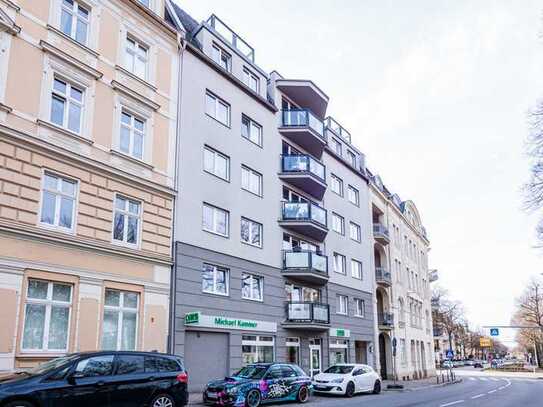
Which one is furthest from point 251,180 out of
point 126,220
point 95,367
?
point 95,367

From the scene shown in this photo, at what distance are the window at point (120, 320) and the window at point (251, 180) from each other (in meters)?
8.83

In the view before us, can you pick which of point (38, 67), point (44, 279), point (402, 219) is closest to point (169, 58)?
point (38, 67)

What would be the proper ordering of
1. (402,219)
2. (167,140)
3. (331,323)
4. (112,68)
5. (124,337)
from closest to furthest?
1. (124,337)
2. (112,68)
3. (167,140)
4. (331,323)
5. (402,219)

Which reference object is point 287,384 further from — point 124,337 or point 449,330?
point 449,330

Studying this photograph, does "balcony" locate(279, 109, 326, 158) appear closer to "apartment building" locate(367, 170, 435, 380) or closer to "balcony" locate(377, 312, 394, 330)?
"apartment building" locate(367, 170, 435, 380)

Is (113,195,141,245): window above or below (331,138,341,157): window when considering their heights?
below

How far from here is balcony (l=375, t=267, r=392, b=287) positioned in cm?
3900

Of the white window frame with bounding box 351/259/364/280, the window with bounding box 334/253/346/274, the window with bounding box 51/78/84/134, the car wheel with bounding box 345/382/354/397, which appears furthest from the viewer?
the white window frame with bounding box 351/259/364/280

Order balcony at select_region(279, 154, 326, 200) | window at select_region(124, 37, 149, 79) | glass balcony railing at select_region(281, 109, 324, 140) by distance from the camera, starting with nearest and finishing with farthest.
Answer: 1. window at select_region(124, 37, 149, 79)
2. balcony at select_region(279, 154, 326, 200)
3. glass balcony railing at select_region(281, 109, 324, 140)

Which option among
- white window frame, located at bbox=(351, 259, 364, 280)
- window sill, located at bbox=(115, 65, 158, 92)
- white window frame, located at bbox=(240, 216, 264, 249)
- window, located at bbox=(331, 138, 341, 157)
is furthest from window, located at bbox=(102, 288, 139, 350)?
window, located at bbox=(331, 138, 341, 157)

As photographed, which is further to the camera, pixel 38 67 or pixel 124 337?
pixel 124 337

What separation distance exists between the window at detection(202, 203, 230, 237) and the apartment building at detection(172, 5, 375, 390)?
45 mm

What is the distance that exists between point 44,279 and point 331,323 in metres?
18.4

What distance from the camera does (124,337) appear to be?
17359 mm
